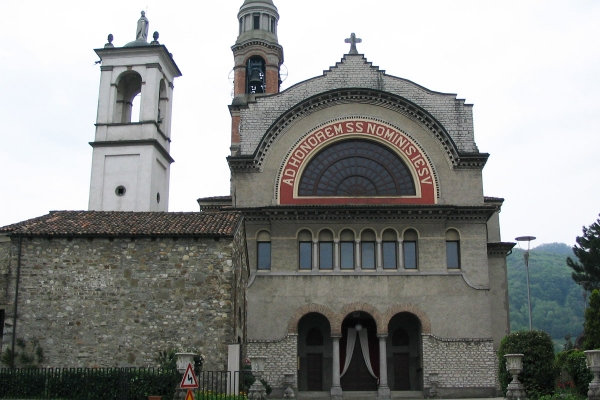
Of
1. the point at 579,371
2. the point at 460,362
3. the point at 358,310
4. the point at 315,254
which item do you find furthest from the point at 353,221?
the point at 579,371

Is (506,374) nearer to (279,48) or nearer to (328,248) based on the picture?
(328,248)

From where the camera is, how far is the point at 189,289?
2416 centimetres

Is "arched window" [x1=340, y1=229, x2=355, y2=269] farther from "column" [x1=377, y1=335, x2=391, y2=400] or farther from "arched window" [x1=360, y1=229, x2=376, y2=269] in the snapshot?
"column" [x1=377, y1=335, x2=391, y2=400]

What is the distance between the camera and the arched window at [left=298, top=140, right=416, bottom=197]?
37.7 m

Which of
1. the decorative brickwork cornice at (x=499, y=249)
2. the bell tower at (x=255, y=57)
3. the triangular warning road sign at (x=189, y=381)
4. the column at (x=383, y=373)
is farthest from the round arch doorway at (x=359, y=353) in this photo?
the triangular warning road sign at (x=189, y=381)

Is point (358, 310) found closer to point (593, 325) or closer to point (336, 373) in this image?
point (336, 373)

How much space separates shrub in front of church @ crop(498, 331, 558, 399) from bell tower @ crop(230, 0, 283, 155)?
1096 inches

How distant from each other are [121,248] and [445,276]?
58.7 feet

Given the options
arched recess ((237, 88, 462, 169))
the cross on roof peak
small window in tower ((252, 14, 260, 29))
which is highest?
small window in tower ((252, 14, 260, 29))

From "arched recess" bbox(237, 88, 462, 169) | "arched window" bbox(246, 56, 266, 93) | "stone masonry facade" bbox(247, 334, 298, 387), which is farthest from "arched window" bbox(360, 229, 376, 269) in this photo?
"arched window" bbox(246, 56, 266, 93)

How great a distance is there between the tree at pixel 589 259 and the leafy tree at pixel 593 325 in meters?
29.6

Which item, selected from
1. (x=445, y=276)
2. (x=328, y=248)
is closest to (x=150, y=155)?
(x=328, y=248)

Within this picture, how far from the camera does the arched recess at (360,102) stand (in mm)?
37781

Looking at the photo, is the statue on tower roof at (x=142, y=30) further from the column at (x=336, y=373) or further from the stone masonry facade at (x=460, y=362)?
the stone masonry facade at (x=460, y=362)
